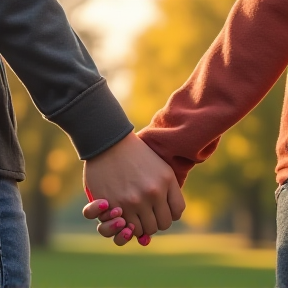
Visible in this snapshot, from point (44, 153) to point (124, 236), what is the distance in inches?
1095

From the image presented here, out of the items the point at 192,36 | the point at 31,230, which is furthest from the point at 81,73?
the point at 31,230

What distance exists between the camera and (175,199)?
327 centimetres

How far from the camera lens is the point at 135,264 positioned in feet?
78.3

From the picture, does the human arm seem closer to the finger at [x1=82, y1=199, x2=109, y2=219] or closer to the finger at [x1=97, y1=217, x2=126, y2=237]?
the finger at [x1=82, y1=199, x2=109, y2=219]

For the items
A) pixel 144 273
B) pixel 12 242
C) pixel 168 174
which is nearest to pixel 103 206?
pixel 168 174

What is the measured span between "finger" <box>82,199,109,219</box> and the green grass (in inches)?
475

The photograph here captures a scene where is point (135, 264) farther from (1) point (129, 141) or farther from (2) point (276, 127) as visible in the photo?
(1) point (129, 141)

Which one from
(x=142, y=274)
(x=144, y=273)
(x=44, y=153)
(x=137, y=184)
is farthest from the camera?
(x=44, y=153)

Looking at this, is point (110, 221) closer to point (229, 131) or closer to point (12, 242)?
point (12, 242)

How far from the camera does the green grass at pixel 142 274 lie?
16.6 m

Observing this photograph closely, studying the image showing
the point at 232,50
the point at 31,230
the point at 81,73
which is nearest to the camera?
the point at 81,73

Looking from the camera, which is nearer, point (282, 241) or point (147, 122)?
point (282, 241)

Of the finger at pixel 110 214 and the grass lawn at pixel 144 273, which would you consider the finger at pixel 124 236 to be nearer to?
the finger at pixel 110 214

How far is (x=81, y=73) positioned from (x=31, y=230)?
31799 mm
